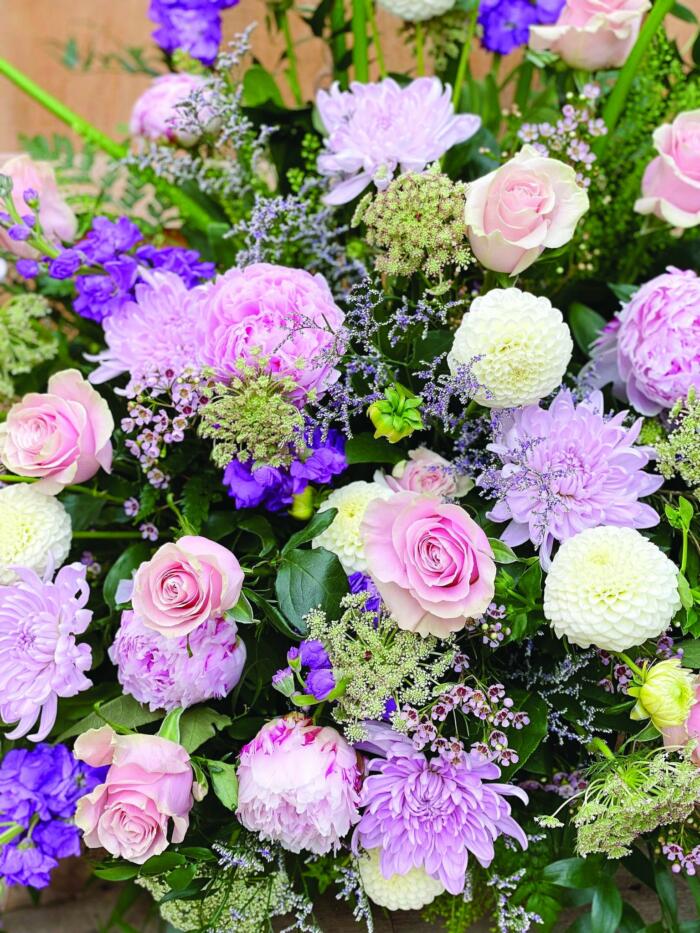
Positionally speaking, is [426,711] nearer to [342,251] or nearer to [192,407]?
[192,407]

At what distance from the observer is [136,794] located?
54 centimetres

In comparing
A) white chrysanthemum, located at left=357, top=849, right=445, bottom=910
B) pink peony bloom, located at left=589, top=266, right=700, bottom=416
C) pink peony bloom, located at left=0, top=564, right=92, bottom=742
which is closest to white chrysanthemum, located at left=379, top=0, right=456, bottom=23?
pink peony bloom, located at left=589, top=266, right=700, bottom=416

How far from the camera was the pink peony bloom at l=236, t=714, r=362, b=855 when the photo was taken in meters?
0.55

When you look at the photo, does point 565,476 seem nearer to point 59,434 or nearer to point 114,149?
point 59,434

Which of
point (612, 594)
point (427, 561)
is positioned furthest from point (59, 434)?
point (612, 594)

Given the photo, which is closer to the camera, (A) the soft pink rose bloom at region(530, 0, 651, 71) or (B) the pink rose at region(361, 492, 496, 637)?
(B) the pink rose at region(361, 492, 496, 637)

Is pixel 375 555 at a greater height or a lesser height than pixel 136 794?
greater

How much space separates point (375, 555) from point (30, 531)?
0.91ft

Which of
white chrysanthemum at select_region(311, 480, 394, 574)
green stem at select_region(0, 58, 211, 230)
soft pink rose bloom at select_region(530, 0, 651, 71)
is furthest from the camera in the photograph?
green stem at select_region(0, 58, 211, 230)

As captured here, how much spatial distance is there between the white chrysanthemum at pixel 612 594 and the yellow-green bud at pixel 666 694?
0.10 ft

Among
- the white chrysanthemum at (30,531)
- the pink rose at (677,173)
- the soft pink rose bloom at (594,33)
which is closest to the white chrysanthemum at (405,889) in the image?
the white chrysanthemum at (30,531)

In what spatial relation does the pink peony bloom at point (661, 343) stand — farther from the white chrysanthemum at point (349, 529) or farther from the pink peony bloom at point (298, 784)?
the pink peony bloom at point (298, 784)

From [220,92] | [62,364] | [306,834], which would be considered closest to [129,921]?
[306,834]

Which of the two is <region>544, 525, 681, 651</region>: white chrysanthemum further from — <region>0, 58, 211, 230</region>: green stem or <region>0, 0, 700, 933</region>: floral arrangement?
<region>0, 58, 211, 230</region>: green stem
